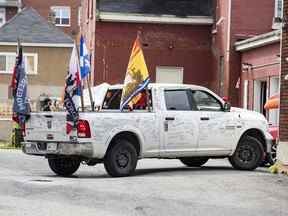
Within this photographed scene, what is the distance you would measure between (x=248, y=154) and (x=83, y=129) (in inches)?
163

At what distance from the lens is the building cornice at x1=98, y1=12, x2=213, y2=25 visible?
119 ft

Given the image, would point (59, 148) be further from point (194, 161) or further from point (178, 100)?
point (194, 161)

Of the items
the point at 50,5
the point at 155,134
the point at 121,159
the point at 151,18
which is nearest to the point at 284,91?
the point at 155,134

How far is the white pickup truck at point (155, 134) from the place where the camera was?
1498 centimetres

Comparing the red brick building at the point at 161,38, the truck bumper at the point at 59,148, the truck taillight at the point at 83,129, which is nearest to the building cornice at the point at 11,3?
the red brick building at the point at 161,38

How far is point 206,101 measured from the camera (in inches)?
660

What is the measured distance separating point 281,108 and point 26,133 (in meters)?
5.56

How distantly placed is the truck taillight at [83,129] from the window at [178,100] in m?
2.07

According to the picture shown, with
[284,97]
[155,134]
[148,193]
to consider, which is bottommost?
[148,193]

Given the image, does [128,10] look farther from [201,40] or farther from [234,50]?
[234,50]

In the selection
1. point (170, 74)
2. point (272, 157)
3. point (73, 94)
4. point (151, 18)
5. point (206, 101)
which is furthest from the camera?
point (170, 74)

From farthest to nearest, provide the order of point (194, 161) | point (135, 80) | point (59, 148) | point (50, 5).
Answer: point (50, 5)
point (194, 161)
point (135, 80)
point (59, 148)

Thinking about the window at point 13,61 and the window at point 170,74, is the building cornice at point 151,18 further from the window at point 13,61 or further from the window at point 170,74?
the window at point 13,61

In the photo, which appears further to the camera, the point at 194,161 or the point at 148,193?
the point at 194,161
